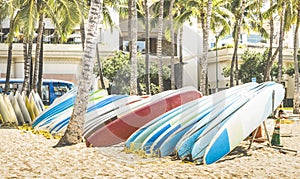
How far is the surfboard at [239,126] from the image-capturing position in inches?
327

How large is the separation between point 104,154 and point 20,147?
1961mm

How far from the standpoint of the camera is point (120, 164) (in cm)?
793

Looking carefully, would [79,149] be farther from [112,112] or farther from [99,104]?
[99,104]

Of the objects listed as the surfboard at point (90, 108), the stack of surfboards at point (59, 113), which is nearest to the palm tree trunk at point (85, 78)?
the surfboard at point (90, 108)

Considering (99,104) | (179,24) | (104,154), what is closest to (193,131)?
(104,154)

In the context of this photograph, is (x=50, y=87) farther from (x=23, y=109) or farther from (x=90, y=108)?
(x=90, y=108)

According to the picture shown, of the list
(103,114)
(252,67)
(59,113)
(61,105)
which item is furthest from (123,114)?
(252,67)

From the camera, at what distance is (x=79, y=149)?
9242 mm

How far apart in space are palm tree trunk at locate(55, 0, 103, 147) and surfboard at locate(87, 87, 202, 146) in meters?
0.63

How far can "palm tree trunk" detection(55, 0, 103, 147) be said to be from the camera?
9.59 metres

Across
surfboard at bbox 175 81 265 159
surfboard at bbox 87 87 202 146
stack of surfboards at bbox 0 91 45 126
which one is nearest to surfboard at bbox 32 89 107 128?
stack of surfboards at bbox 0 91 45 126

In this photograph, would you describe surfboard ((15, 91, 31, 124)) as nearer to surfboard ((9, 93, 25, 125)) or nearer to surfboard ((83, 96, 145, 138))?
surfboard ((9, 93, 25, 125))

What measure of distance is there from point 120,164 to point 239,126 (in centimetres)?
246

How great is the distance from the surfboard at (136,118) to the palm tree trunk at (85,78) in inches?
25.0
